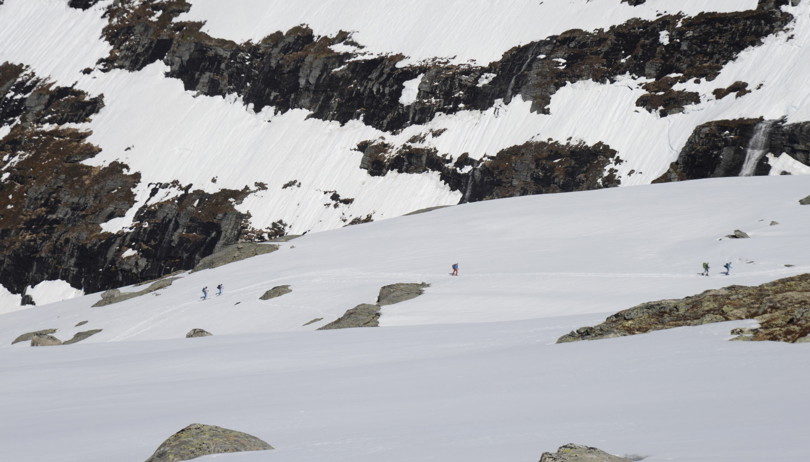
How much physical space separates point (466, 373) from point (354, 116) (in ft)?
280

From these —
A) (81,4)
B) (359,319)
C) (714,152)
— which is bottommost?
(359,319)

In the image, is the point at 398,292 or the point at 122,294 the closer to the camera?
the point at 398,292

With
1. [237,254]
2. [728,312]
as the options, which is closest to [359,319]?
[728,312]

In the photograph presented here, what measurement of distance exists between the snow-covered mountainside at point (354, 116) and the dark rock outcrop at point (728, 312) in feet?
164

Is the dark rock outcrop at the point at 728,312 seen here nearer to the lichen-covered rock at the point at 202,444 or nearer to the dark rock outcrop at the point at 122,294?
the lichen-covered rock at the point at 202,444

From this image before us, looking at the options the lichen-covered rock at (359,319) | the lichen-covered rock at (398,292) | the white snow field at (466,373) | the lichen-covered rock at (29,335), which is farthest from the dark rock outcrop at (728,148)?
the lichen-covered rock at (29,335)

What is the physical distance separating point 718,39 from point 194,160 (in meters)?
65.3

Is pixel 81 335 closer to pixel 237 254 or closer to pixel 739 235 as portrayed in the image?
pixel 237 254

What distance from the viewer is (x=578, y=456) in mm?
5754

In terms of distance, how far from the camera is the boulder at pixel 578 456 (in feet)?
18.7

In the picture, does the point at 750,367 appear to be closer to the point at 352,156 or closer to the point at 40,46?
the point at 352,156

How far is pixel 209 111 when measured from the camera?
103750 millimetres

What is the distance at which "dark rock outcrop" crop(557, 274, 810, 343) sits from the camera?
11.8 meters

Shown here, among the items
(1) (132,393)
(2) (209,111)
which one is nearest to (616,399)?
(1) (132,393)
